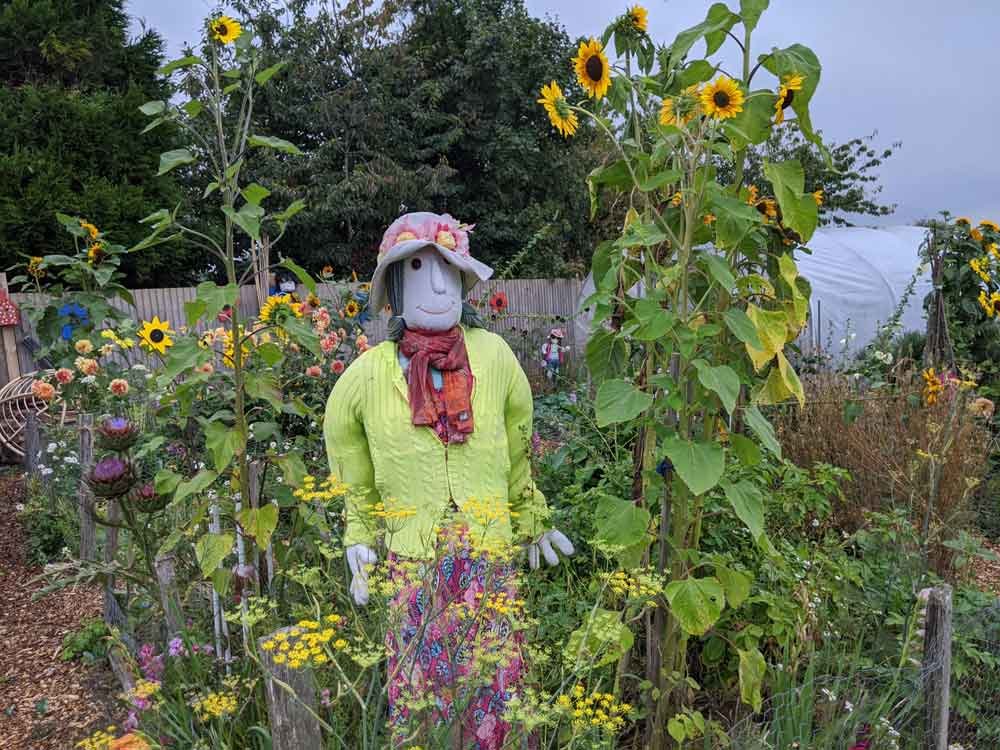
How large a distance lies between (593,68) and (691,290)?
1.82 feet

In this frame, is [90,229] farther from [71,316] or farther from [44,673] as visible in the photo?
[44,673]

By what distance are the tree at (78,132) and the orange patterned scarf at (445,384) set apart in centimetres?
739

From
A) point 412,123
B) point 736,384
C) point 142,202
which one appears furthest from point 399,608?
point 412,123

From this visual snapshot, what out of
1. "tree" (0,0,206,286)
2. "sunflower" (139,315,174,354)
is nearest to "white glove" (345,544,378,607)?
"sunflower" (139,315,174,354)

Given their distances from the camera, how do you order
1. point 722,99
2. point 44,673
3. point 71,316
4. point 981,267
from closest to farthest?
1. point 722,99
2. point 44,673
3. point 71,316
4. point 981,267

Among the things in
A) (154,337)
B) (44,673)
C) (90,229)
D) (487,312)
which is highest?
(90,229)

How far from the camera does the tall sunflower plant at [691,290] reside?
1.52 meters

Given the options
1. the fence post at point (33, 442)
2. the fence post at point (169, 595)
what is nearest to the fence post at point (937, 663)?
the fence post at point (169, 595)

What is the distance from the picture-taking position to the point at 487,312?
7395 millimetres

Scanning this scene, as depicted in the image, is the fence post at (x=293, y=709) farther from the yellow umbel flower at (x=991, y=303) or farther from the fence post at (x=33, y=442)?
the yellow umbel flower at (x=991, y=303)

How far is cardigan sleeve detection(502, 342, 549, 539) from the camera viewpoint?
80.0 inches

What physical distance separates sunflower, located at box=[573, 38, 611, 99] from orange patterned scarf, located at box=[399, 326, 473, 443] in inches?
27.2

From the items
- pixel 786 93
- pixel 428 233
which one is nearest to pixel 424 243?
pixel 428 233

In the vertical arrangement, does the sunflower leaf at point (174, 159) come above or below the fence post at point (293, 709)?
above
